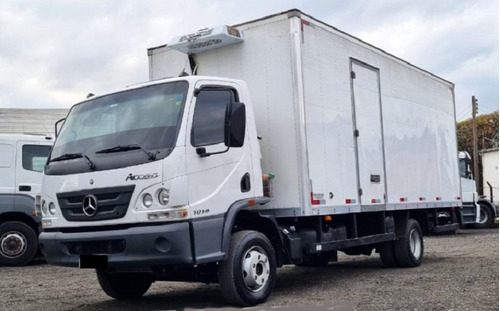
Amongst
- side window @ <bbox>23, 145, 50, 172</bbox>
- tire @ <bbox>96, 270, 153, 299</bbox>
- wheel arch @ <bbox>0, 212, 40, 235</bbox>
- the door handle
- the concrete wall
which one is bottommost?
tire @ <bbox>96, 270, 153, 299</bbox>

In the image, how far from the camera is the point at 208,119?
6.50m

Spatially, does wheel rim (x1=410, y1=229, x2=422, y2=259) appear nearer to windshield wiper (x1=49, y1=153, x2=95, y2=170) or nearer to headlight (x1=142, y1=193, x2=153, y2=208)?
headlight (x1=142, y1=193, x2=153, y2=208)

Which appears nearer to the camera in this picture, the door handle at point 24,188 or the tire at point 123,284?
the tire at point 123,284

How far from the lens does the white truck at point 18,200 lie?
11438 mm

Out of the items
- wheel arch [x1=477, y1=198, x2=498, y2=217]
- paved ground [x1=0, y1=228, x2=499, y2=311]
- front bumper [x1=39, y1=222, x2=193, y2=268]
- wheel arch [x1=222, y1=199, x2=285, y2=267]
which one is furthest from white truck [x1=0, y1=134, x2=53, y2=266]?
wheel arch [x1=477, y1=198, x2=498, y2=217]

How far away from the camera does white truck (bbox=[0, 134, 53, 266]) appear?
11438mm

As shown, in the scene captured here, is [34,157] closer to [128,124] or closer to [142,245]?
[128,124]

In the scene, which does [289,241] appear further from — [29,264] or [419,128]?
[29,264]

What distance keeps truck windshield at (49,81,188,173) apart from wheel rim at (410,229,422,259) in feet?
19.0

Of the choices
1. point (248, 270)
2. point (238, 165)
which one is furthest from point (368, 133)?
point (248, 270)

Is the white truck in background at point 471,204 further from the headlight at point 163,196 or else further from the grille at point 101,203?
the grille at point 101,203

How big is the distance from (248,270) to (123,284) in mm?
1945

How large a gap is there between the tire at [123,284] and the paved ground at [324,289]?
13 cm

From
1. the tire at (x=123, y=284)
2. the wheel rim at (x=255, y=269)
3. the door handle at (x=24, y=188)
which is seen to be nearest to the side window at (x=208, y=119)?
the wheel rim at (x=255, y=269)
